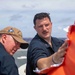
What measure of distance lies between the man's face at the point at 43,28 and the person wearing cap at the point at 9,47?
0.71 feet

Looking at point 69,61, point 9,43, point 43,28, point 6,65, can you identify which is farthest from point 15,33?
point 69,61

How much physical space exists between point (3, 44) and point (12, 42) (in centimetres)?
11

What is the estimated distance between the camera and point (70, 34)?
226 centimetres

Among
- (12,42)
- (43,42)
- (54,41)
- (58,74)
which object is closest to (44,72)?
(58,74)

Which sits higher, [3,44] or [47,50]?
[3,44]

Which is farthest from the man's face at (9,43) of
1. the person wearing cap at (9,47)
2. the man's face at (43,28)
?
the man's face at (43,28)

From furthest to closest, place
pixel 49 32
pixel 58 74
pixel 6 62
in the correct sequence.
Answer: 1. pixel 49 32
2. pixel 6 62
3. pixel 58 74

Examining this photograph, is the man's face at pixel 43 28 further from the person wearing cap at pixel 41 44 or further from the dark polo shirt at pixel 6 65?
the dark polo shirt at pixel 6 65

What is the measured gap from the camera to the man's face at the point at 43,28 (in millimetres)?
3309

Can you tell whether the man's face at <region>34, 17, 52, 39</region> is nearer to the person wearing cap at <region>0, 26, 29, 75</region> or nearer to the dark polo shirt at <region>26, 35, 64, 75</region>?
the dark polo shirt at <region>26, 35, 64, 75</region>

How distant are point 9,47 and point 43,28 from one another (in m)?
0.55

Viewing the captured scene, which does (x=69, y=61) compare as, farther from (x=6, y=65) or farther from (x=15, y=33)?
(x=15, y=33)

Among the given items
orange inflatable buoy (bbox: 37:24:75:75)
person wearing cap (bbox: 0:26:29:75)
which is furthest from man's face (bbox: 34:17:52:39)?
orange inflatable buoy (bbox: 37:24:75:75)

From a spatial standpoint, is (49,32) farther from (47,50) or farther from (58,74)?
(58,74)
